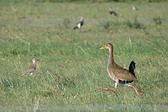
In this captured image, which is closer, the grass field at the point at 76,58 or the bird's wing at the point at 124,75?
the grass field at the point at 76,58

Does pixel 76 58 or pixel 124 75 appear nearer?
pixel 124 75

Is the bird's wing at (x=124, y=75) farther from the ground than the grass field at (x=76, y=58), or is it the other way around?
the bird's wing at (x=124, y=75)

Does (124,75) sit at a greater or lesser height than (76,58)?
greater

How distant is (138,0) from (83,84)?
60.9 ft

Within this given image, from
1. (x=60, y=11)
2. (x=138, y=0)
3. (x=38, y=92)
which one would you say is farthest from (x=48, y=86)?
(x=138, y=0)

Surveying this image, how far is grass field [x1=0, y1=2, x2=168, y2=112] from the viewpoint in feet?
28.8

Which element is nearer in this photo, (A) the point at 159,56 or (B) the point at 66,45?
(A) the point at 159,56

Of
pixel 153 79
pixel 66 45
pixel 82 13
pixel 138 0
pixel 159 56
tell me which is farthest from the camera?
pixel 138 0

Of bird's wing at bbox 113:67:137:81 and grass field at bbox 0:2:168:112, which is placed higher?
bird's wing at bbox 113:67:137:81

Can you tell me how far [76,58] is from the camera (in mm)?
12648

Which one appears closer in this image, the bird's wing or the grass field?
the grass field

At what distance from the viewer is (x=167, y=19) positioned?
21.5m

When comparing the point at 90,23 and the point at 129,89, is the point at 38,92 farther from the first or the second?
the point at 90,23

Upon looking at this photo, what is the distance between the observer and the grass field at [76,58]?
28.8 ft
